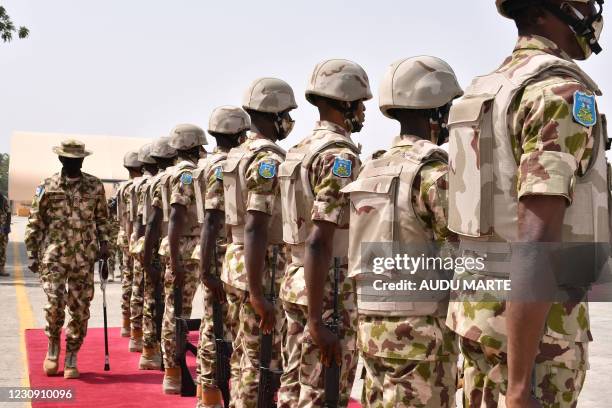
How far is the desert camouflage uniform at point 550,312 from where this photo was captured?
2.33 m

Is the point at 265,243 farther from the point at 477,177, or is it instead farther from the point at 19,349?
the point at 19,349

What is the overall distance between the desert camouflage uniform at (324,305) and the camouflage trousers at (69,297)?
4030 millimetres

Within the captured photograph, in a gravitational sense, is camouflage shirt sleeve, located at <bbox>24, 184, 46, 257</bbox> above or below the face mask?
below

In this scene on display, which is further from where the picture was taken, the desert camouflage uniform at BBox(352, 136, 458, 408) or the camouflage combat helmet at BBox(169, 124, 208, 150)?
the camouflage combat helmet at BBox(169, 124, 208, 150)

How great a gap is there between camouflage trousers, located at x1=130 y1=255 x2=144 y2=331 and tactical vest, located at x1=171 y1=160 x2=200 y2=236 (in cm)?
221

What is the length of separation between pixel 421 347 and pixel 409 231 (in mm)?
455

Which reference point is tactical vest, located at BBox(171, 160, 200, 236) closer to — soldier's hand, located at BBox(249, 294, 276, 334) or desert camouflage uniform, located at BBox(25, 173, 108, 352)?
desert camouflage uniform, located at BBox(25, 173, 108, 352)

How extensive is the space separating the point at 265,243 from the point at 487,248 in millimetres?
2365

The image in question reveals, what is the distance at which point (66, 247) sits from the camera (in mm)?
8156

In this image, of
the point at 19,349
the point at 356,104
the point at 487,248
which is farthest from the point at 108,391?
the point at 487,248

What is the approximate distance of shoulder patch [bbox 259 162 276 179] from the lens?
5.04 meters

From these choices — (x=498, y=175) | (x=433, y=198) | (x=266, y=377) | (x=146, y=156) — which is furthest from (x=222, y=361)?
(x=146, y=156)

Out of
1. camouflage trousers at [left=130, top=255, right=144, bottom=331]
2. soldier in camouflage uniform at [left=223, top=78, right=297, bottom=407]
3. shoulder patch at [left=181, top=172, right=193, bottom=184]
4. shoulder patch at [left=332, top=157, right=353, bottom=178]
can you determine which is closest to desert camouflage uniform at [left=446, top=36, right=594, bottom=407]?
shoulder patch at [left=332, top=157, right=353, bottom=178]

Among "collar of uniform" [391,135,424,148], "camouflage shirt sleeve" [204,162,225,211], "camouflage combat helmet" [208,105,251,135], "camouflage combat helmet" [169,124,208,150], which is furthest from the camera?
"camouflage combat helmet" [169,124,208,150]
